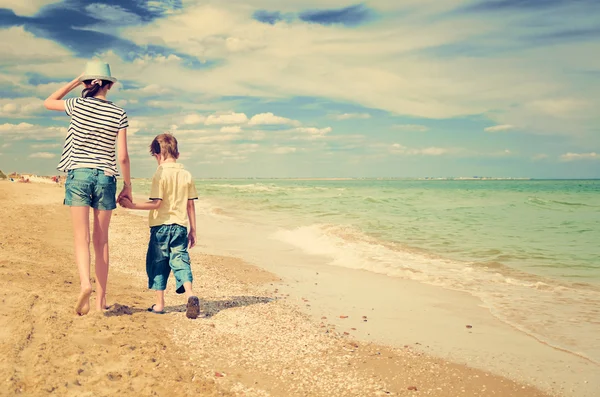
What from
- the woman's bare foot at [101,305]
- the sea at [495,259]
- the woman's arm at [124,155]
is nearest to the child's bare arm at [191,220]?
the woman's arm at [124,155]

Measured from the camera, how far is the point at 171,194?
17.0 feet

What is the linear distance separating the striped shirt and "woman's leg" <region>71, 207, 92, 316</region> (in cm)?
46

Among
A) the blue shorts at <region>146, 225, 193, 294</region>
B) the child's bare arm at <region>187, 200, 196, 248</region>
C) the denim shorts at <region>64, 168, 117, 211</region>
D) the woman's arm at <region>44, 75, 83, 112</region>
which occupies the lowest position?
the blue shorts at <region>146, 225, 193, 294</region>

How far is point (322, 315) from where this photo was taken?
561 centimetres

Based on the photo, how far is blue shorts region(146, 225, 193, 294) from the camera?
5180mm

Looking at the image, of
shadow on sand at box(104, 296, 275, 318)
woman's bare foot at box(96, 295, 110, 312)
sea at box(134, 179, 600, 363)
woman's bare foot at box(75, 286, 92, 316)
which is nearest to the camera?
woman's bare foot at box(75, 286, 92, 316)

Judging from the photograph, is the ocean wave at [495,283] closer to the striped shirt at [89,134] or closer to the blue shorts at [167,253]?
the blue shorts at [167,253]

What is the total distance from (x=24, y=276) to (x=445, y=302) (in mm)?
5766

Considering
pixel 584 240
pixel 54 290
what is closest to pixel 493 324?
pixel 54 290

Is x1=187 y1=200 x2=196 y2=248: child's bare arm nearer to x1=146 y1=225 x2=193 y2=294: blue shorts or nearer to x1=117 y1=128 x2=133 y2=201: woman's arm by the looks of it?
x1=146 y1=225 x2=193 y2=294: blue shorts

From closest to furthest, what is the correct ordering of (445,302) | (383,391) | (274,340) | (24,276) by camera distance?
(383,391)
(274,340)
(24,276)
(445,302)

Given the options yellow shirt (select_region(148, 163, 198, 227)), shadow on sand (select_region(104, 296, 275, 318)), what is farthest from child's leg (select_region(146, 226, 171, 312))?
shadow on sand (select_region(104, 296, 275, 318))

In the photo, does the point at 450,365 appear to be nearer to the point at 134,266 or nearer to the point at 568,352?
the point at 568,352

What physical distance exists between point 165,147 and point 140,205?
2.55ft
